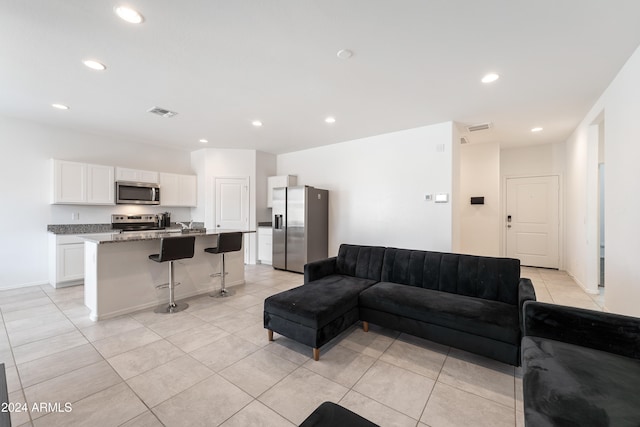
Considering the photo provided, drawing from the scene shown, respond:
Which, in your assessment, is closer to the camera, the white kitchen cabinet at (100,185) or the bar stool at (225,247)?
the bar stool at (225,247)

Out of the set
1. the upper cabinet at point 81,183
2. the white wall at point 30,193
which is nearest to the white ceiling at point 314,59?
the white wall at point 30,193

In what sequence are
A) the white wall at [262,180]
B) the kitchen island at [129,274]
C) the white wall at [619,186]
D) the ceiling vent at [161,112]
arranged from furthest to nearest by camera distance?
the white wall at [262,180]
the ceiling vent at [161,112]
the kitchen island at [129,274]
the white wall at [619,186]

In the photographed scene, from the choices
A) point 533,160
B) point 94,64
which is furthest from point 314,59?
point 533,160

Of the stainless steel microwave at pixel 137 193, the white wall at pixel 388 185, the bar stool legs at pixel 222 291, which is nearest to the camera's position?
the bar stool legs at pixel 222 291

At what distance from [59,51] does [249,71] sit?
1.70 metres

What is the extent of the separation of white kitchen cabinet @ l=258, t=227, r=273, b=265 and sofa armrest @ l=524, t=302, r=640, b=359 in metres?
4.94

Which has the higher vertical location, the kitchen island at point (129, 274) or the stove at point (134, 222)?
the stove at point (134, 222)

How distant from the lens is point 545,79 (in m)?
Answer: 2.90

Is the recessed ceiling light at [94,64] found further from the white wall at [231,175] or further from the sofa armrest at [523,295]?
the sofa armrest at [523,295]

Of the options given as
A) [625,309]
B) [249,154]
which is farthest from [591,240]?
[249,154]

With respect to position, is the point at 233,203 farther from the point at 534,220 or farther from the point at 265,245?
the point at 534,220

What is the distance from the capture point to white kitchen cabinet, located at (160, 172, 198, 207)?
5773 millimetres

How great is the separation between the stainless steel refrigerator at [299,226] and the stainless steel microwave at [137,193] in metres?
2.51

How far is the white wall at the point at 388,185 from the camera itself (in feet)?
14.5
